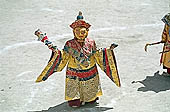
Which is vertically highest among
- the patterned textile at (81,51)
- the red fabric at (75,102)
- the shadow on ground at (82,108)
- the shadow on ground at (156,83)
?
the patterned textile at (81,51)

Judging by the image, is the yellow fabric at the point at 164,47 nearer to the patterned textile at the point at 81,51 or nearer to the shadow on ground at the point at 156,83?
the shadow on ground at the point at 156,83

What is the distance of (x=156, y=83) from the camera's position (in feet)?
26.3

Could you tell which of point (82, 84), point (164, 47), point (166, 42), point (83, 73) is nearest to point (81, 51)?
point (83, 73)

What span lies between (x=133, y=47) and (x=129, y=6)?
4146 mm

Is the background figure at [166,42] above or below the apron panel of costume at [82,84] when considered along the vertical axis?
above

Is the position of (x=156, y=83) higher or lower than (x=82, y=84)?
lower

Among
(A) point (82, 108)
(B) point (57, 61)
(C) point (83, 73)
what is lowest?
(A) point (82, 108)

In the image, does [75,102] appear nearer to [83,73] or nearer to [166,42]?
[83,73]

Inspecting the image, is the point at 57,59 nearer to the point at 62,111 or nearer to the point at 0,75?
the point at 62,111

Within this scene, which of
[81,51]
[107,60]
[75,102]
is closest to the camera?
[81,51]

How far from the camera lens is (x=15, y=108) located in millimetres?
7086

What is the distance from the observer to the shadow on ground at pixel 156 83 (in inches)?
305

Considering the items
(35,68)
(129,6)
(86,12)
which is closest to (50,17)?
(86,12)

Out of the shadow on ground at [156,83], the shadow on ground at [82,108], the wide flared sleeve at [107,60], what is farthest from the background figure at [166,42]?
the shadow on ground at [82,108]
